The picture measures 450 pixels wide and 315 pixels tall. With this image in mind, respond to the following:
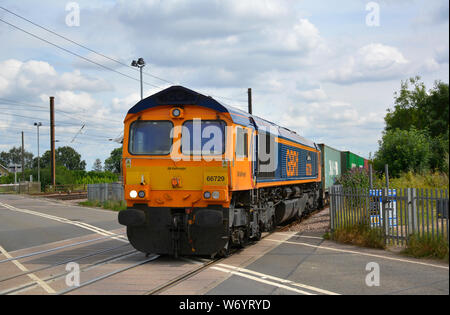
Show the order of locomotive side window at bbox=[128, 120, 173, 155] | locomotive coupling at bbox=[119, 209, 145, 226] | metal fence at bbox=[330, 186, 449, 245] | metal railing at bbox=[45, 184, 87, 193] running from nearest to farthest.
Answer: metal fence at bbox=[330, 186, 449, 245]
locomotive coupling at bbox=[119, 209, 145, 226]
locomotive side window at bbox=[128, 120, 173, 155]
metal railing at bbox=[45, 184, 87, 193]

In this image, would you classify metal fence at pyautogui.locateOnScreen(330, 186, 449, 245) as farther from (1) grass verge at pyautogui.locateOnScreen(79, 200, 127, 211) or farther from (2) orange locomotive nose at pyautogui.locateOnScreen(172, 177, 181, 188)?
(1) grass verge at pyautogui.locateOnScreen(79, 200, 127, 211)

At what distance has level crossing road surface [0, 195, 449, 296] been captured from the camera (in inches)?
324

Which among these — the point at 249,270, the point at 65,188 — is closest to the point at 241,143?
the point at 249,270

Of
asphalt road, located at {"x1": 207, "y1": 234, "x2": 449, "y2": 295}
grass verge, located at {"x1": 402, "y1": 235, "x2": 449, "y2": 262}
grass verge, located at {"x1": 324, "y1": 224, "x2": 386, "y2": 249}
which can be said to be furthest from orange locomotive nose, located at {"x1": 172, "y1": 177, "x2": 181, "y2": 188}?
grass verge, located at {"x1": 402, "y1": 235, "x2": 449, "y2": 262}

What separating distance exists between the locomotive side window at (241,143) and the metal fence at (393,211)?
143 inches

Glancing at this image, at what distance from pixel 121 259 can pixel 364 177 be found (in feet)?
39.1

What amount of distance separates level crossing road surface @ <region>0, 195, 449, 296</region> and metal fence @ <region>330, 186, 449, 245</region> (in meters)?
0.74

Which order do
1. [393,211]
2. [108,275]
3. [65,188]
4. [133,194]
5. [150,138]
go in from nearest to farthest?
[108,275] → [133,194] → [150,138] → [393,211] → [65,188]

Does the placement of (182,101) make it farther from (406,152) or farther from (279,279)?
(406,152)

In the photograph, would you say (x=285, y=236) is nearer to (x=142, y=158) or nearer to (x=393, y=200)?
(x=393, y=200)

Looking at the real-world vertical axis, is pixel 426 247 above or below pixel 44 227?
above

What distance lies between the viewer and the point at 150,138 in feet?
37.3

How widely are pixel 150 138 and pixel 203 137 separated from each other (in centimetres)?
121
